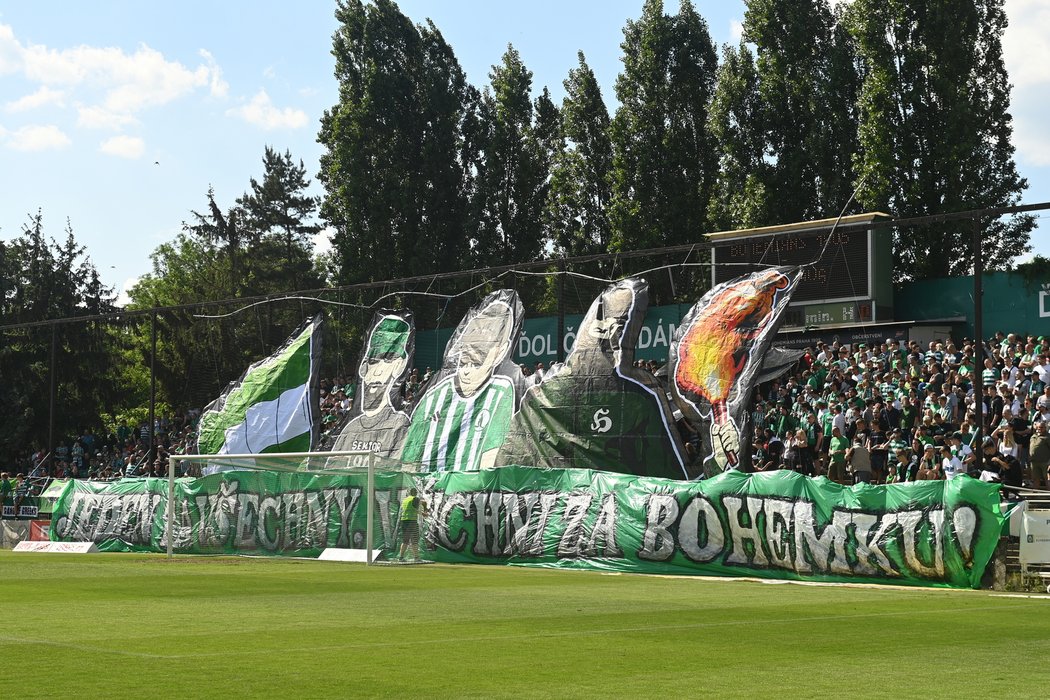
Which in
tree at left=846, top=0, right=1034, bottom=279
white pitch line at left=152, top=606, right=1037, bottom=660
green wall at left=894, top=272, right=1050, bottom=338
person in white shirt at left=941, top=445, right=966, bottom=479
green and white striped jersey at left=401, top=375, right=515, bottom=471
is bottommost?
white pitch line at left=152, top=606, right=1037, bottom=660

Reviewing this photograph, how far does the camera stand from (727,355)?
30.6m

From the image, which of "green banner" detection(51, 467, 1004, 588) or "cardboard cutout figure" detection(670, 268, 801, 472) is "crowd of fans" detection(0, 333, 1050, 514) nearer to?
"cardboard cutout figure" detection(670, 268, 801, 472)

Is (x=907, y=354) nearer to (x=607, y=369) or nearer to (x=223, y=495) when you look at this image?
(x=607, y=369)

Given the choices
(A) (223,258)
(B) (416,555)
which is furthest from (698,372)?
(A) (223,258)

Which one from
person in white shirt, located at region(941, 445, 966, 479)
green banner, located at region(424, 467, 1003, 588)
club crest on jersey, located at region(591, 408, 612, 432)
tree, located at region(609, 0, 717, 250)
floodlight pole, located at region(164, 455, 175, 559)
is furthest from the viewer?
tree, located at region(609, 0, 717, 250)

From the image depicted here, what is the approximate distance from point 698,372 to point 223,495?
41.6 ft

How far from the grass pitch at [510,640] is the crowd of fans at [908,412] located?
6.41 m

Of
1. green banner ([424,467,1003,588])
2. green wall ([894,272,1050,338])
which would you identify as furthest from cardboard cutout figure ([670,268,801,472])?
green wall ([894,272,1050,338])

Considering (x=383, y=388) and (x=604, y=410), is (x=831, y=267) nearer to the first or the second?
(x=604, y=410)

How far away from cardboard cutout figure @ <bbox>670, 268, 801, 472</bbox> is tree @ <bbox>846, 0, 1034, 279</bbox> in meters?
16.4

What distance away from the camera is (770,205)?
50.4m

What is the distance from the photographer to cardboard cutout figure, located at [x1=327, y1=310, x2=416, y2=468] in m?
38.1

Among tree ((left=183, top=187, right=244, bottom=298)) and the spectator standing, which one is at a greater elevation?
tree ((left=183, top=187, right=244, bottom=298))

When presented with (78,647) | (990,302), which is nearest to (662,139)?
(990,302)
